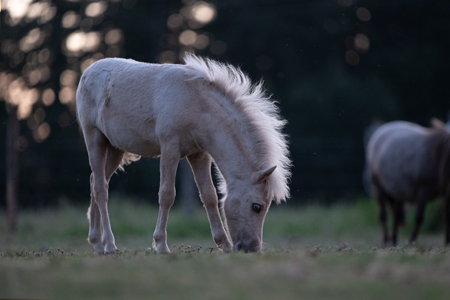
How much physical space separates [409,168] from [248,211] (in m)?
5.45

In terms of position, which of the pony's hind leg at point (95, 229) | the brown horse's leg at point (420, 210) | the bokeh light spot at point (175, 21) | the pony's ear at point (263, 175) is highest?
the pony's ear at point (263, 175)

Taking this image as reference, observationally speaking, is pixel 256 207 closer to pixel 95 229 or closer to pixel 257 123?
pixel 257 123

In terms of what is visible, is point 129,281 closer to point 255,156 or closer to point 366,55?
point 255,156

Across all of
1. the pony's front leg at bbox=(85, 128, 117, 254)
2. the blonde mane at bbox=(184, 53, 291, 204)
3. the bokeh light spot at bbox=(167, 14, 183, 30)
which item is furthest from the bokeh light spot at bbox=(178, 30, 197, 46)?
the blonde mane at bbox=(184, 53, 291, 204)

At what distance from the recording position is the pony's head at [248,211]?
16.5 feet

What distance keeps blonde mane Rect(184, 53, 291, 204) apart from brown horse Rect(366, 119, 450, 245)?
4153 mm

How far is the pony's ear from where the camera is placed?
490cm

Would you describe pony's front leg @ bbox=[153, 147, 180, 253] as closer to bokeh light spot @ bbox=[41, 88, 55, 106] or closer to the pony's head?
the pony's head

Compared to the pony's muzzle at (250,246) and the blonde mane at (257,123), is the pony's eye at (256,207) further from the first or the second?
the pony's muzzle at (250,246)

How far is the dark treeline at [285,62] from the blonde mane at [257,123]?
1146cm

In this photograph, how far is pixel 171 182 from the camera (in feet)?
17.4

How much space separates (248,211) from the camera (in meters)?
5.03

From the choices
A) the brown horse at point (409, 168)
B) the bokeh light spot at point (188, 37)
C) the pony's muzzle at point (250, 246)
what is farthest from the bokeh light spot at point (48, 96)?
the pony's muzzle at point (250, 246)

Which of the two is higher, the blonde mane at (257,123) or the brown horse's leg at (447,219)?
the blonde mane at (257,123)
